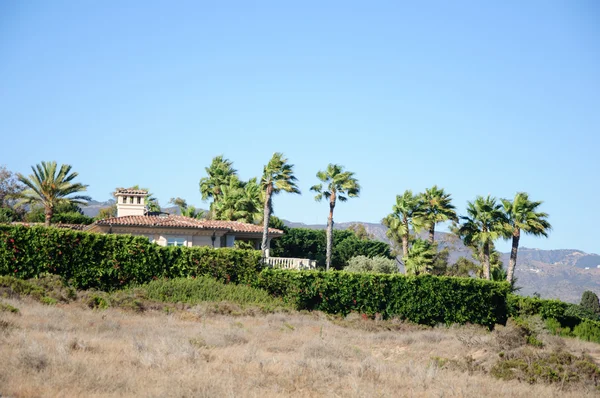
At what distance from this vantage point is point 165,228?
146ft

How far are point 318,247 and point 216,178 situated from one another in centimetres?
1384

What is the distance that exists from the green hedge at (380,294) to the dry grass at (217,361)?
900 centimetres

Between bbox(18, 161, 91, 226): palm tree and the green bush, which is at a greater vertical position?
bbox(18, 161, 91, 226): palm tree

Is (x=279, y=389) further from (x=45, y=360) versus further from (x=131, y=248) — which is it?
(x=131, y=248)

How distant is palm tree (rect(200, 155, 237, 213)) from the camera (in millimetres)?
69875

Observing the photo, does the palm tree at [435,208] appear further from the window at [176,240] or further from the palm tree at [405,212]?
the window at [176,240]

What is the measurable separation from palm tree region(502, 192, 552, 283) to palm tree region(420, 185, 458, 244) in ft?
15.7

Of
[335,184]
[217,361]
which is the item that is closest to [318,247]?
[335,184]

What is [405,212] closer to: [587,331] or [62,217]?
[587,331]

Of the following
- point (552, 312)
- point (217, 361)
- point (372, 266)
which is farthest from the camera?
point (372, 266)

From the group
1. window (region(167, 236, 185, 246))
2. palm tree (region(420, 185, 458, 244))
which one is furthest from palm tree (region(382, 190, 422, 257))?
window (region(167, 236, 185, 246))

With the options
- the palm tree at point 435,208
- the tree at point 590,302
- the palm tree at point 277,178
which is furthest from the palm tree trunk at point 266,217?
the tree at point 590,302

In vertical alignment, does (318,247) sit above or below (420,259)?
above

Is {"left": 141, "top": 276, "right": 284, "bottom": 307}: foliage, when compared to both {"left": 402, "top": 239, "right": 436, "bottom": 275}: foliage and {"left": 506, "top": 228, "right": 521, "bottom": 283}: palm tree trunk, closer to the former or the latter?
{"left": 402, "top": 239, "right": 436, "bottom": 275}: foliage
